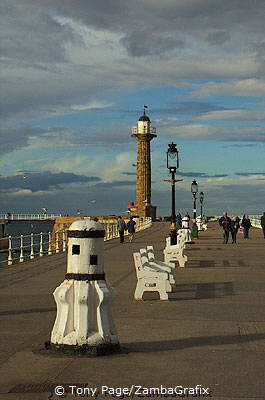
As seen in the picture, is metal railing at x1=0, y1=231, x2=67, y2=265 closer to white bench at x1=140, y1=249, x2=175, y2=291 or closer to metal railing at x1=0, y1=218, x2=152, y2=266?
metal railing at x1=0, y1=218, x2=152, y2=266

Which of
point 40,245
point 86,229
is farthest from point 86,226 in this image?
point 40,245

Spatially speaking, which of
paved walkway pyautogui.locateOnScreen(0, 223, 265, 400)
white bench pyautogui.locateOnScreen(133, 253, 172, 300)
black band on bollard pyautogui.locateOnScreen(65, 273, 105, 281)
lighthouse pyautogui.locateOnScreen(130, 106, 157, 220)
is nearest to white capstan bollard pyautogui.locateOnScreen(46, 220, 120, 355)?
black band on bollard pyautogui.locateOnScreen(65, 273, 105, 281)

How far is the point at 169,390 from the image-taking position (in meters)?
A: 6.74

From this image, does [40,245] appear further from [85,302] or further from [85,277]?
[85,302]

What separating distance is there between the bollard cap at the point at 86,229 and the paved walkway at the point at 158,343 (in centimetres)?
139

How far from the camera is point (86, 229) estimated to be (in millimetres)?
8445

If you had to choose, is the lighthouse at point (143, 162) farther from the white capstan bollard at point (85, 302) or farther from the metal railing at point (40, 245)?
the white capstan bollard at point (85, 302)

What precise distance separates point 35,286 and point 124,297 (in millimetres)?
3102

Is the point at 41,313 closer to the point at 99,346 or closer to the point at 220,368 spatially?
the point at 99,346

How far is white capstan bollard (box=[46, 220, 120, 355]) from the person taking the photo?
8227mm

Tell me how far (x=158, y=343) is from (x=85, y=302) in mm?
1409

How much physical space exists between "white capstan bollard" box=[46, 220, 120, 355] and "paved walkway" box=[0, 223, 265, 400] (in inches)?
8.7

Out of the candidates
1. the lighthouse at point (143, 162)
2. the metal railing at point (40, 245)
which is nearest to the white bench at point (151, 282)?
the metal railing at point (40, 245)

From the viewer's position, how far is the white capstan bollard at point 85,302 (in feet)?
27.0
